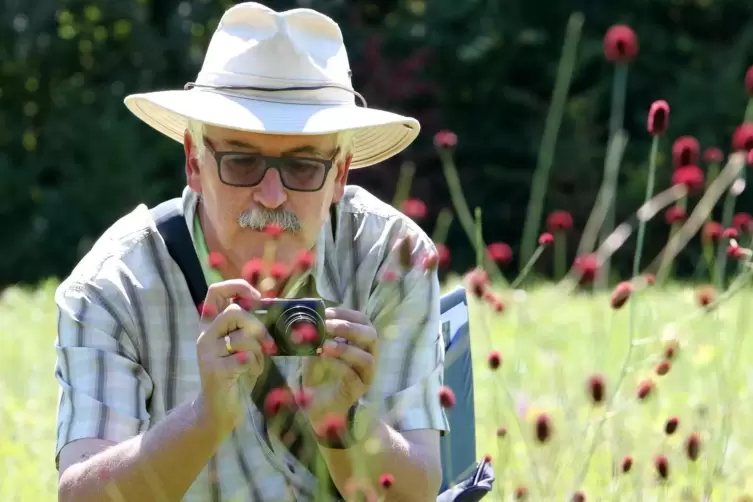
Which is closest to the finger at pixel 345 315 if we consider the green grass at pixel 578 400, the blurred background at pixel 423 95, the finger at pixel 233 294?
the finger at pixel 233 294

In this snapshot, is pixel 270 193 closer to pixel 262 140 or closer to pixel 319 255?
pixel 262 140

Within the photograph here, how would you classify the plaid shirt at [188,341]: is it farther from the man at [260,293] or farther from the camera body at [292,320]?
the camera body at [292,320]

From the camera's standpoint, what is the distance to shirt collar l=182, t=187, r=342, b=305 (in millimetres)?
2553

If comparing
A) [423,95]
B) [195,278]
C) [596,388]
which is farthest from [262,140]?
[423,95]

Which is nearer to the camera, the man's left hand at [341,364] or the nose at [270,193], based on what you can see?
the man's left hand at [341,364]

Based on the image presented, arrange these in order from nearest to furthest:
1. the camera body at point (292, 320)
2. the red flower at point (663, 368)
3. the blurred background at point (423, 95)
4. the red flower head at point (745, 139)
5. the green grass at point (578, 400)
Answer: the camera body at point (292, 320) → the red flower at point (663, 368) → the red flower head at point (745, 139) → the green grass at point (578, 400) → the blurred background at point (423, 95)

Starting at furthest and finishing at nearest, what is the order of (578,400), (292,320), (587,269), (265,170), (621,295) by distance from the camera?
(578,400), (265,170), (621,295), (587,269), (292,320)

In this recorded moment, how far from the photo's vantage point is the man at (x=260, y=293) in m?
2.21

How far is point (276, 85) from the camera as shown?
259 centimetres

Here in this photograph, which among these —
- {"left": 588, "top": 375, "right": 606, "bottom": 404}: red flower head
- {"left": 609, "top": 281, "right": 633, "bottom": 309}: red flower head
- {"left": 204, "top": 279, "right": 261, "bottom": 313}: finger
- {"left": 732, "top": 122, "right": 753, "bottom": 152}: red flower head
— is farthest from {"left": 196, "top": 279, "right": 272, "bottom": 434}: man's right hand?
{"left": 732, "top": 122, "right": 753, "bottom": 152}: red flower head

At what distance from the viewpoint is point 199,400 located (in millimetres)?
2156

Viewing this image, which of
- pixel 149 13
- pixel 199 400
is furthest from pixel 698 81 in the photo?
pixel 199 400

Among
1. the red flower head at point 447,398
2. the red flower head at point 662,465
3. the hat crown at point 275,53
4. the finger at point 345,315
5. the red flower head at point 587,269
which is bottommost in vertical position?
the red flower head at point 662,465

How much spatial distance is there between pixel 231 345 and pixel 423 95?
9067mm
